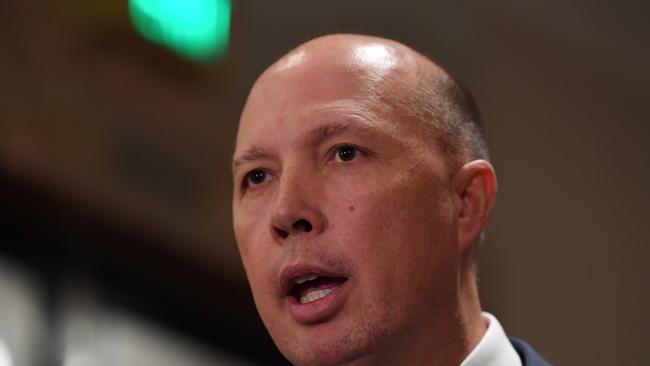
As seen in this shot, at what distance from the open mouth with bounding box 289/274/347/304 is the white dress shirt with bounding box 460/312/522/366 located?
0.27m

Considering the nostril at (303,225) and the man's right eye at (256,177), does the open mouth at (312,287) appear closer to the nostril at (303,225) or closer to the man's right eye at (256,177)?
the nostril at (303,225)

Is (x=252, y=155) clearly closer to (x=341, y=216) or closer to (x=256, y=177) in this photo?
(x=256, y=177)

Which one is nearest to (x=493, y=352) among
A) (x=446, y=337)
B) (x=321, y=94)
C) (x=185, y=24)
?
(x=446, y=337)

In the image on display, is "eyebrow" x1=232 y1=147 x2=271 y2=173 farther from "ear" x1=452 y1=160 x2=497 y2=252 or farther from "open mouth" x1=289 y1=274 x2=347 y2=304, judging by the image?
"ear" x1=452 y1=160 x2=497 y2=252

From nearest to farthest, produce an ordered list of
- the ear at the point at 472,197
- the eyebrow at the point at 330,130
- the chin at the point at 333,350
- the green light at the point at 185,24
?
the chin at the point at 333,350 < the eyebrow at the point at 330,130 < the ear at the point at 472,197 < the green light at the point at 185,24

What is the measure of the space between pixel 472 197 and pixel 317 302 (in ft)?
1.28

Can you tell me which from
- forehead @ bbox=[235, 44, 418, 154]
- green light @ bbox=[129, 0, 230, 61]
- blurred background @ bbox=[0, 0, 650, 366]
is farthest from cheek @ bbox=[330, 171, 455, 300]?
green light @ bbox=[129, 0, 230, 61]

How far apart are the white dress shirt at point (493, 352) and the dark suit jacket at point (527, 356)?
0.01 metres

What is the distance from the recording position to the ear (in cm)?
196

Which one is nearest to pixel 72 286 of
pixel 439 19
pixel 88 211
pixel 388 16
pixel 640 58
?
pixel 88 211

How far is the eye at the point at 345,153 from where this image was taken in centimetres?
183

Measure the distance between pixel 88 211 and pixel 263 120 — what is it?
3.02 metres

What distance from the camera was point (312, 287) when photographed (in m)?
1.78

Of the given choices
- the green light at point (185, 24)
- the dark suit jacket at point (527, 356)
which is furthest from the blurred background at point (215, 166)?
the dark suit jacket at point (527, 356)
